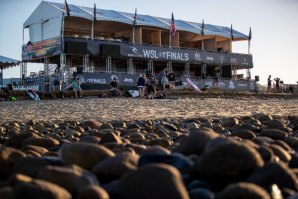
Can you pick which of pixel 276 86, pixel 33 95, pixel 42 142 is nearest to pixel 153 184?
pixel 42 142

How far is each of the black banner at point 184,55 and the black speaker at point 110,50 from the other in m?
0.49

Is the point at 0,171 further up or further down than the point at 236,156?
further down

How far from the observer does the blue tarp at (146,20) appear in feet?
87.4

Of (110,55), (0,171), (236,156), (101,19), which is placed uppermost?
(101,19)

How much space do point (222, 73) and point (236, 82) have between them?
2187 mm

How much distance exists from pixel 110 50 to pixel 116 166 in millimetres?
25234

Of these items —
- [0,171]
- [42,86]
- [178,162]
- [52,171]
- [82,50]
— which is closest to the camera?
[52,171]

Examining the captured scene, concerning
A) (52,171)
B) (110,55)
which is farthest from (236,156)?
(110,55)

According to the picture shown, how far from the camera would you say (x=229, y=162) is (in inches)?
66.7

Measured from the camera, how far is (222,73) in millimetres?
34344

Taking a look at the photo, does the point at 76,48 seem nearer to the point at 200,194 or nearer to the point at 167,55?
the point at 167,55

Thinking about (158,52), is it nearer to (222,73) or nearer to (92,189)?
(222,73)

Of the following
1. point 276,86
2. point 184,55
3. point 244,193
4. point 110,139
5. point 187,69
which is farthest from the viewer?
point 276,86

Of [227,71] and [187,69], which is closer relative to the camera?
[187,69]
